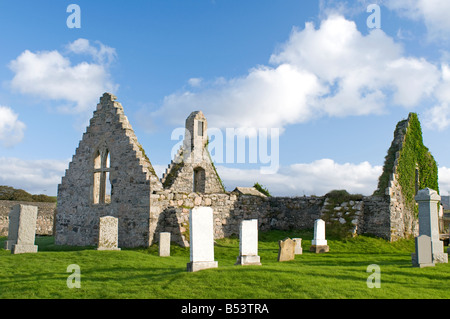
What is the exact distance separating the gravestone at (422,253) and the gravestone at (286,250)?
3909mm

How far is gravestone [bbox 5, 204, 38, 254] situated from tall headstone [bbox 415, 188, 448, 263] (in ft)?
43.2

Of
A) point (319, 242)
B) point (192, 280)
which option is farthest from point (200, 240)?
point (319, 242)

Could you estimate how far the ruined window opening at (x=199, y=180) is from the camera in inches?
932

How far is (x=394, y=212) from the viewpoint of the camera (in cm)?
1880

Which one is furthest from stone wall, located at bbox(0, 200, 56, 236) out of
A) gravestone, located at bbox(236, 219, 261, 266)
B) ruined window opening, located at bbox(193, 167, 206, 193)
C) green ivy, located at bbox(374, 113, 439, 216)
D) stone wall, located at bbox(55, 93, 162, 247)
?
gravestone, located at bbox(236, 219, 261, 266)

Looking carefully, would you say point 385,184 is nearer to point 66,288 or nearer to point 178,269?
point 178,269

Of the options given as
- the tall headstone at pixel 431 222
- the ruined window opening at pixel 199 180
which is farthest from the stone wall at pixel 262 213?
the tall headstone at pixel 431 222

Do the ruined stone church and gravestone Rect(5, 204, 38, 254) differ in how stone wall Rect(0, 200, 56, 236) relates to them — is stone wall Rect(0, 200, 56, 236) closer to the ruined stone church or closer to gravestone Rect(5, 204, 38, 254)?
the ruined stone church

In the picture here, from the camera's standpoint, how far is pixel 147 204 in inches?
656

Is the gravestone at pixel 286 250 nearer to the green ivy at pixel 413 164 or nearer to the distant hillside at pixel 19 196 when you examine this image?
the green ivy at pixel 413 164

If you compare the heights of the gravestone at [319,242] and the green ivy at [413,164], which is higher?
the green ivy at [413,164]

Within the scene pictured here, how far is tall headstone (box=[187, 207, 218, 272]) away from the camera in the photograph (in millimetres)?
10055
